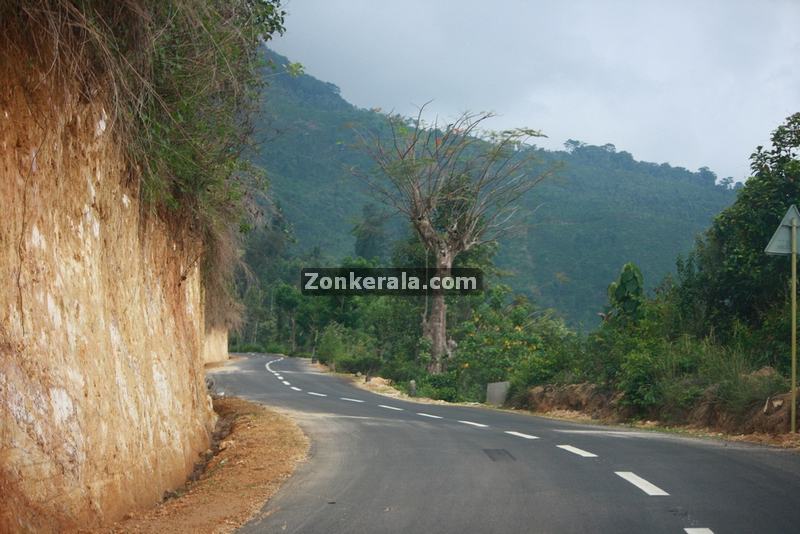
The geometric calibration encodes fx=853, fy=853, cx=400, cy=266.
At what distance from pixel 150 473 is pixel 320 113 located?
155070 mm

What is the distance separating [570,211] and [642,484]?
10329cm

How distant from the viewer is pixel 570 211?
109188 millimetres

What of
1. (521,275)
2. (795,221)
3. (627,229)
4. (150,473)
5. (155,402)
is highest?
(627,229)

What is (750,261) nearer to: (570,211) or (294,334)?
(294,334)

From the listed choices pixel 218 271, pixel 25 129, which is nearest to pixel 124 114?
pixel 25 129

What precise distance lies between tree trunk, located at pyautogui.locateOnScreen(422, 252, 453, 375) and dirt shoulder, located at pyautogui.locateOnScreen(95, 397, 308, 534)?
83.2 feet

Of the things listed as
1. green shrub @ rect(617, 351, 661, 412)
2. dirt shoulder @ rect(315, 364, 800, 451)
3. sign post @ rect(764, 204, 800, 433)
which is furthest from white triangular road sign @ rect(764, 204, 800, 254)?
green shrub @ rect(617, 351, 661, 412)

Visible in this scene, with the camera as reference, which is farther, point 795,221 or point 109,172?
point 795,221

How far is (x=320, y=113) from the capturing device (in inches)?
6314

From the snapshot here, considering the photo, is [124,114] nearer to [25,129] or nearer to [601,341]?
[25,129]

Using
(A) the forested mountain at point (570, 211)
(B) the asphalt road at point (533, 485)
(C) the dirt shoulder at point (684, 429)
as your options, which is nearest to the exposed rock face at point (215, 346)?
(A) the forested mountain at point (570, 211)

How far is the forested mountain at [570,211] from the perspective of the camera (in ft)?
296

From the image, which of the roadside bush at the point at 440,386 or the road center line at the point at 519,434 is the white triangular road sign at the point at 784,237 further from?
the roadside bush at the point at 440,386

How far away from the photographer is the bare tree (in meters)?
41.6
